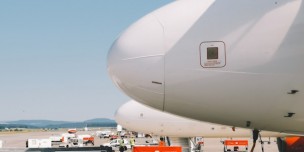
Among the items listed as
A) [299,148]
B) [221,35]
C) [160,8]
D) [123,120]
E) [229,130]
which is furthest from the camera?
[123,120]

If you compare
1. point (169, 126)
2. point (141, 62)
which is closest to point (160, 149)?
point (169, 126)

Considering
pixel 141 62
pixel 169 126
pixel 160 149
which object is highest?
pixel 141 62

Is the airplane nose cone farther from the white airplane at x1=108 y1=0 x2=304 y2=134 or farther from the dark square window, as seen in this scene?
the dark square window

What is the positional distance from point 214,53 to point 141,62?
1.66 m

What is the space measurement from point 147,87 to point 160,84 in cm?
34

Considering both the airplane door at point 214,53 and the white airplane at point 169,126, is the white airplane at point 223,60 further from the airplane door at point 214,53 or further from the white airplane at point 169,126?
the white airplane at point 169,126

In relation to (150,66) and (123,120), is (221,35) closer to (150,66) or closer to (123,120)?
(150,66)

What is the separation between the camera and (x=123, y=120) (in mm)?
27500

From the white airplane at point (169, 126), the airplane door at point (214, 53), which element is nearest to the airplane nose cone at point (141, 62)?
the airplane door at point (214, 53)

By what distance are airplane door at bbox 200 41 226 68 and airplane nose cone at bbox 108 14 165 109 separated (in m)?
0.98

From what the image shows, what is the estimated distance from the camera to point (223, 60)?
9875mm

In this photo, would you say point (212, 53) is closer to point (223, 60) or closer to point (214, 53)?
point (214, 53)

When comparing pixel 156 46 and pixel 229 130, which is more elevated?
pixel 156 46

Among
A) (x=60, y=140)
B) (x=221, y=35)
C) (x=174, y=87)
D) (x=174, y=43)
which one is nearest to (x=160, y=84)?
(x=174, y=87)
